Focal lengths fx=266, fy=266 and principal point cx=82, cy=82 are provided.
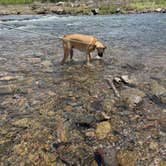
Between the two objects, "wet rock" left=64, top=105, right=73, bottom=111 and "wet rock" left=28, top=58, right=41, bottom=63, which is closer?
"wet rock" left=64, top=105, right=73, bottom=111

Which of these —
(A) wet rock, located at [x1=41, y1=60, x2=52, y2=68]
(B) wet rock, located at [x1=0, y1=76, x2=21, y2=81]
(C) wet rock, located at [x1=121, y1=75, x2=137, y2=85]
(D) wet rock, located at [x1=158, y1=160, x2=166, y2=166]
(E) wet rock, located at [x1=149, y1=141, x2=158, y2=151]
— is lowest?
(A) wet rock, located at [x1=41, y1=60, x2=52, y2=68]

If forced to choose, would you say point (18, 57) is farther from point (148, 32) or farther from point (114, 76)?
point (148, 32)

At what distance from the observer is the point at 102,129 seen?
662 centimetres

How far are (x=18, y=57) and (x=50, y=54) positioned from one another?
5.58 ft

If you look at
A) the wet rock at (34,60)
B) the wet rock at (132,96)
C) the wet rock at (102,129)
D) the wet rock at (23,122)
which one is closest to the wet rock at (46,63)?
the wet rock at (34,60)

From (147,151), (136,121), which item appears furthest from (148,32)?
(147,151)

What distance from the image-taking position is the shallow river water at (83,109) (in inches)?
226

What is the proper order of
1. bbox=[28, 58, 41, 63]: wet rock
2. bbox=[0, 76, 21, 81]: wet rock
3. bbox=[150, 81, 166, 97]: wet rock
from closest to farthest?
bbox=[150, 81, 166, 97]: wet rock < bbox=[0, 76, 21, 81]: wet rock < bbox=[28, 58, 41, 63]: wet rock

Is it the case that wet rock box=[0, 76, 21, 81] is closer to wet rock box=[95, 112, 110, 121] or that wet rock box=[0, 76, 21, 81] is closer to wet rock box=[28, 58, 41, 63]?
wet rock box=[28, 58, 41, 63]

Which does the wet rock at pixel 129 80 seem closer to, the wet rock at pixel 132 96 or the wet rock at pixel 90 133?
the wet rock at pixel 132 96

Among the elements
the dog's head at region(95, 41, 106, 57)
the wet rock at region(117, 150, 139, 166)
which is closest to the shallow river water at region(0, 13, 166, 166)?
the wet rock at region(117, 150, 139, 166)

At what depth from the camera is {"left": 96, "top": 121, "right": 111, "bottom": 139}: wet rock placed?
6.40 m

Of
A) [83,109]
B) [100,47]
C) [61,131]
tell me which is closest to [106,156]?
[61,131]

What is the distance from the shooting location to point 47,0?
47.8m
